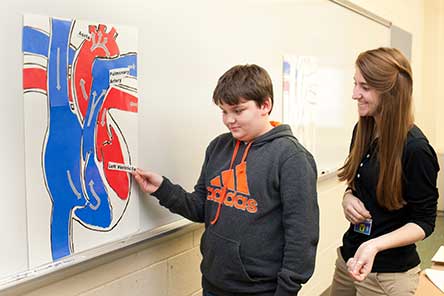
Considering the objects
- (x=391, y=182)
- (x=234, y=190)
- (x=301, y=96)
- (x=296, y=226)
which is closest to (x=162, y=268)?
(x=234, y=190)

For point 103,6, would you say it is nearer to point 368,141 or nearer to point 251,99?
point 251,99

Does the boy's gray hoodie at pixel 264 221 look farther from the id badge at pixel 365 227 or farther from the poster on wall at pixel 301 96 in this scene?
the poster on wall at pixel 301 96

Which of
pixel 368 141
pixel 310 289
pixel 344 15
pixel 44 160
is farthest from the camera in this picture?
pixel 344 15

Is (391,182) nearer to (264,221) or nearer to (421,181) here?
(421,181)

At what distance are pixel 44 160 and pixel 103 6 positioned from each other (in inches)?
19.4

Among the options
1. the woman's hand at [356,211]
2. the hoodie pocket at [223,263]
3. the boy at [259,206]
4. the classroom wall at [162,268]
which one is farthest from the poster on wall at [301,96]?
the hoodie pocket at [223,263]

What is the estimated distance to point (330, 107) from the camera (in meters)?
3.16

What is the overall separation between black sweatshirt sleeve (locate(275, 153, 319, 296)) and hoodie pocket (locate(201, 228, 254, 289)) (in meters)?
0.13

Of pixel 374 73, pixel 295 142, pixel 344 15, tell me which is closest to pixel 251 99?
pixel 295 142

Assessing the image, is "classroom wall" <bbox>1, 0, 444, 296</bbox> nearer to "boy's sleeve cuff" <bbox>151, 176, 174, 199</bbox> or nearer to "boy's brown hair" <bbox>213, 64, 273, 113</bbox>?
"boy's sleeve cuff" <bbox>151, 176, 174, 199</bbox>

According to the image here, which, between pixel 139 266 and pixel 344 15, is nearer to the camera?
pixel 139 266

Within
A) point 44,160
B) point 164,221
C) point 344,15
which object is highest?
point 344,15

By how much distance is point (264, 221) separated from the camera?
148 cm

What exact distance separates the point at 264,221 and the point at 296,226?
0.11 m
